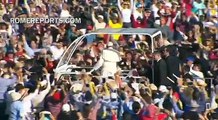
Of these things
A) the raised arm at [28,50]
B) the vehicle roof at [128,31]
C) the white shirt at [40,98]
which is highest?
the vehicle roof at [128,31]

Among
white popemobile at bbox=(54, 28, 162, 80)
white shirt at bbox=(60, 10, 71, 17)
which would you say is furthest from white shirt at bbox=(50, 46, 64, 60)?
white shirt at bbox=(60, 10, 71, 17)

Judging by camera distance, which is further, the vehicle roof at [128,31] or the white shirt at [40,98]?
the vehicle roof at [128,31]

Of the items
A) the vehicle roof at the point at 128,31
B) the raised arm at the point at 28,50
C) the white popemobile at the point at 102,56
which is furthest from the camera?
the raised arm at the point at 28,50

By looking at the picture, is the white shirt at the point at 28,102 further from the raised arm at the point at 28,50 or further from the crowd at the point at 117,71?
the raised arm at the point at 28,50

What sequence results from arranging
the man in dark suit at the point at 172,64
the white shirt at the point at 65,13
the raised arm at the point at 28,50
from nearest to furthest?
the man in dark suit at the point at 172,64
the raised arm at the point at 28,50
the white shirt at the point at 65,13

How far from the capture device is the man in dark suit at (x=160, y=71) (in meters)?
22.7

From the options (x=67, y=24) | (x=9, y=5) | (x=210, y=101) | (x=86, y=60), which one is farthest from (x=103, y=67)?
(x=9, y=5)

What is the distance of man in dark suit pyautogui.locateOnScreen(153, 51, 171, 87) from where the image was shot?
22.7 m

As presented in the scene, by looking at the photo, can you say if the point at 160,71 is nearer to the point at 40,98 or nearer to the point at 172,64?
the point at 172,64

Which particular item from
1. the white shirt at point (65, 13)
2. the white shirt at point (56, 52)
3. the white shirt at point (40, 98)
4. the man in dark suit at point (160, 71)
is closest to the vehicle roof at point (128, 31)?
the white shirt at point (56, 52)

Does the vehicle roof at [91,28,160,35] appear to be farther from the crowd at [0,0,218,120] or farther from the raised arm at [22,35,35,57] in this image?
the raised arm at [22,35,35,57]

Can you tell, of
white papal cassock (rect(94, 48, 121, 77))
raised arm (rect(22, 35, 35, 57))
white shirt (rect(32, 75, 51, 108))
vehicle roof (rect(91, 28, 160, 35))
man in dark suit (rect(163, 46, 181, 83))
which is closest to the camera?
white shirt (rect(32, 75, 51, 108))

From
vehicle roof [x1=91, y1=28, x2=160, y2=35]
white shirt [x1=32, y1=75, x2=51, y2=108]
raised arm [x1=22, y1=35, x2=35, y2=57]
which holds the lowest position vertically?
white shirt [x1=32, y1=75, x2=51, y2=108]

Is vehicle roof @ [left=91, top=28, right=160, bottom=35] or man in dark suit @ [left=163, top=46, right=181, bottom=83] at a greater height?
vehicle roof @ [left=91, top=28, right=160, bottom=35]
